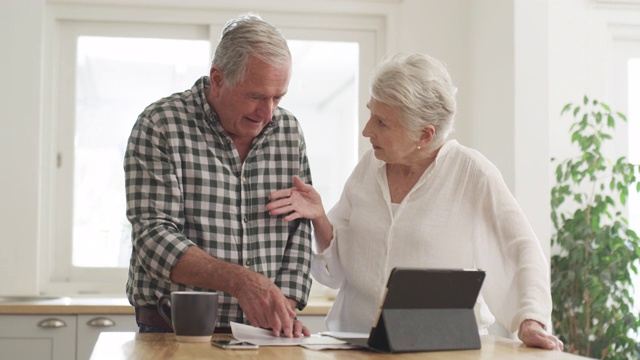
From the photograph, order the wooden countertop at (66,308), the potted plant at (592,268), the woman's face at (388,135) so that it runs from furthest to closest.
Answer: the potted plant at (592,268), the wooden countertop at (66,308), the woman's face at (388,135)

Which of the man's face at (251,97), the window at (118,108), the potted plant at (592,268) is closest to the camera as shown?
the man's face at (251,97)

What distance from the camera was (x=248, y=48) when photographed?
2096 millimetres

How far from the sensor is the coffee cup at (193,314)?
70.1 inches

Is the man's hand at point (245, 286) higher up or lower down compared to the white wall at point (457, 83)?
lower down

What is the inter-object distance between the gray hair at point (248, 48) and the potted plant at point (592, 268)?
2381 millimetres

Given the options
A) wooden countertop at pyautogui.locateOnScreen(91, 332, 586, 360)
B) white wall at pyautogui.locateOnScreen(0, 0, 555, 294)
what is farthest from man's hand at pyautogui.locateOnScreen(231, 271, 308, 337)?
white wall at pyautogui.locateOnScreen(0, 0, 555, 294)

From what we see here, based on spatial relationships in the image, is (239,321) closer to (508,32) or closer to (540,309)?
(540,309)

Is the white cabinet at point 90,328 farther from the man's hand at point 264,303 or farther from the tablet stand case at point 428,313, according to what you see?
the tablet stand case at point 428,313

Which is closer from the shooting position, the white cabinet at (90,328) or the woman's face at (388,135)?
the woman's face at (388,135)

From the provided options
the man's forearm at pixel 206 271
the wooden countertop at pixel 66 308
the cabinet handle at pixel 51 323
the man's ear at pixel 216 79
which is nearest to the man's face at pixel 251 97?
the man's ear at pixel 216 79

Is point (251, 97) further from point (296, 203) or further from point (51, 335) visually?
point (51, 335)

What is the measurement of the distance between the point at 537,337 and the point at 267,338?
1.90 feet

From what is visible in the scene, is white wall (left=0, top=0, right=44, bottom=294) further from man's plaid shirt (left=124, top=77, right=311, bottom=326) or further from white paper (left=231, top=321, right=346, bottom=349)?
white paper (left=231, top=321, right=346, bottom=349)

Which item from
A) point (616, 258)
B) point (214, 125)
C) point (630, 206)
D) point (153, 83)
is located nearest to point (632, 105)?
point (630, 206)
